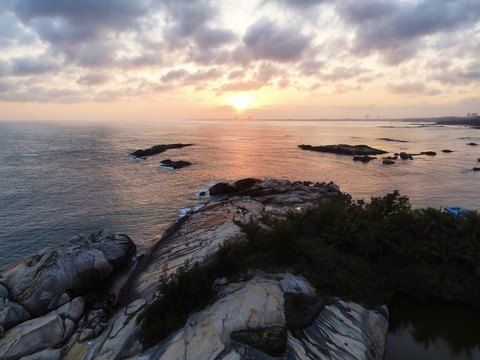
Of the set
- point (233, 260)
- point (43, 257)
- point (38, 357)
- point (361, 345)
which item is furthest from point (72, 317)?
point (361, 345)

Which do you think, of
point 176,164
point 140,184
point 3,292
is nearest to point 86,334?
point 3,292

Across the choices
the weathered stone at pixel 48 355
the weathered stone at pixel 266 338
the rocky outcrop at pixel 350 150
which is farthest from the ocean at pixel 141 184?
the weathered stone at pixel 266 338

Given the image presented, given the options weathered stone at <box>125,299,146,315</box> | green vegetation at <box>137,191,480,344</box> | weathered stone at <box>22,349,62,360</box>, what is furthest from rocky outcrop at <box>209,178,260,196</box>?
weathered stone at <box>22,349,62,360</box>

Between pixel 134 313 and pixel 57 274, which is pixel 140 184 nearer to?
pixel 57 274

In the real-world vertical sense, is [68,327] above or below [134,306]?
below

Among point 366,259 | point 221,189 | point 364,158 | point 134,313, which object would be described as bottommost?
point 221,189

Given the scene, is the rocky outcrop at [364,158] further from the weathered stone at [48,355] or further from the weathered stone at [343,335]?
the weathered stone at [48,355]

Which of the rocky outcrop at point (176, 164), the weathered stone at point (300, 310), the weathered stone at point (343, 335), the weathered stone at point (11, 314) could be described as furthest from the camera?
the rocky outcrop at point (176, 164)
